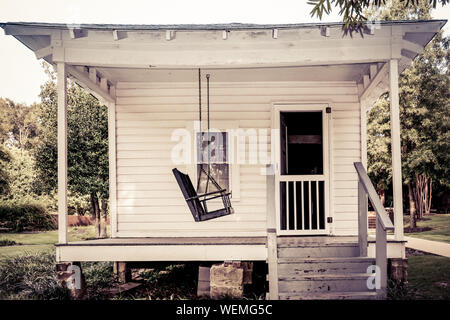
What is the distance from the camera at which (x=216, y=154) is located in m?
6.32

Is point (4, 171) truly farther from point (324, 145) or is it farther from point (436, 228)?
point (436, 228)

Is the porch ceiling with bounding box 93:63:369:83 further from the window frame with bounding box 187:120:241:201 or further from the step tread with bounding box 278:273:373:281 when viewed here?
the step tread with bounding box 278:273:373:281

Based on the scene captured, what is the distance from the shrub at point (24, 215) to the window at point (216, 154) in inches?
294

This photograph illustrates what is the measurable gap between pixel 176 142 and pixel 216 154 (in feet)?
2.04

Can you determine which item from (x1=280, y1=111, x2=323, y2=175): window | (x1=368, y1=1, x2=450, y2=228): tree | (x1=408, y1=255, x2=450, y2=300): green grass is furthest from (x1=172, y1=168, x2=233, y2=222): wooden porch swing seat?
(x1=368, y1=1, x2=450, y2=228): tree

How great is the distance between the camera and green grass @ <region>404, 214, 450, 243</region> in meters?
11.4

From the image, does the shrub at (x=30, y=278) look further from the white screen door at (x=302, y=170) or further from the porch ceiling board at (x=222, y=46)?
the white screen door at (x=302, y=170)

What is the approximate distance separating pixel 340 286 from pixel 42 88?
36.3ft

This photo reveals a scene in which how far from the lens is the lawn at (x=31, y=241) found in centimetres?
1002

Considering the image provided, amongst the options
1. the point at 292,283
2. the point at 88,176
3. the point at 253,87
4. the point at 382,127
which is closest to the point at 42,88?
the point at 88,176

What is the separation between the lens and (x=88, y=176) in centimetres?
1054

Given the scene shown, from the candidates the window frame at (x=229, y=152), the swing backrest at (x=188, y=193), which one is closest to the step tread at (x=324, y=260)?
the swing backrest at (x=188, y=193)

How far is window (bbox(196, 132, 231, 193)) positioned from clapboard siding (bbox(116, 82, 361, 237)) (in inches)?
9.2
